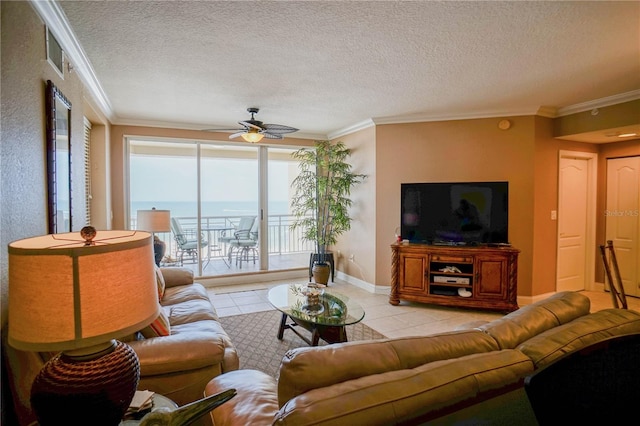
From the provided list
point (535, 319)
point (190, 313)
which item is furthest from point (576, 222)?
point (190, 313)

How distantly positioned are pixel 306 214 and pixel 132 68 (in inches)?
143

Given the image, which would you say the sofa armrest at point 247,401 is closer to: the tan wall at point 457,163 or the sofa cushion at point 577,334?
the sofa cushion at point 577,334

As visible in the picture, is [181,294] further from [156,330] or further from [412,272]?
[412,272]

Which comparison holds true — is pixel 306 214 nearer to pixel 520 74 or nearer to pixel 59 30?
pixel 520 74

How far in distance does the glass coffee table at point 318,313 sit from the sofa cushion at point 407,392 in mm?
1617

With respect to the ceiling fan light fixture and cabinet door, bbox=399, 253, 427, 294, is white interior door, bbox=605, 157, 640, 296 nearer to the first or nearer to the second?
cabinet door, bbox=399, 253, 427, 294

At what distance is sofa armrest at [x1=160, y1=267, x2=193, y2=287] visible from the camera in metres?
3.47

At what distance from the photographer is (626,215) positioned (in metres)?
4.67

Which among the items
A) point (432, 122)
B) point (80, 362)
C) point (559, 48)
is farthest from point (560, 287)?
point (80, 362)

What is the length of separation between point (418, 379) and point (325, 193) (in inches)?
185

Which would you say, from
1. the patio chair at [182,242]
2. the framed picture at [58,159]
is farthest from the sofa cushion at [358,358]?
the patio chair at [182,242]

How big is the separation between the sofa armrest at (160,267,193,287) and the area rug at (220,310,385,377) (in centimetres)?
65

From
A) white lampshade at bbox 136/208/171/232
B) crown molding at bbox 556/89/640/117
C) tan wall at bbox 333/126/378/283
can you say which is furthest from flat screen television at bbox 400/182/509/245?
white lampshade at bbox 136/208/171/232

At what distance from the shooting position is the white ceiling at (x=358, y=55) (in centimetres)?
209
